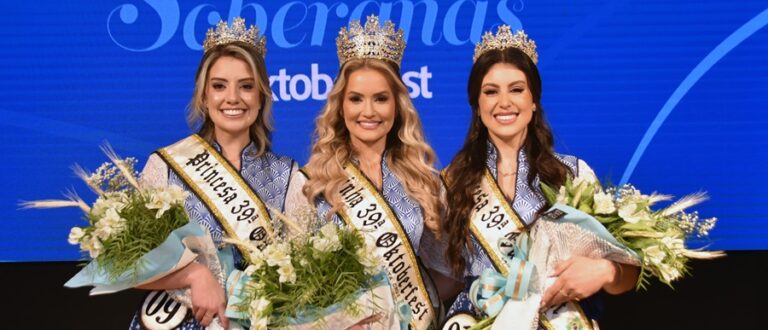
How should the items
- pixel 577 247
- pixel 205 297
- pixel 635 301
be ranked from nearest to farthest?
pixel 577 247 → pixel 205 297 → pixel 635 301

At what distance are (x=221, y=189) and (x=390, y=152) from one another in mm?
544

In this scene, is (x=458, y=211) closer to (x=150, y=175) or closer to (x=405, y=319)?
(x=405, y=319)

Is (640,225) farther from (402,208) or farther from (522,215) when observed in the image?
(402,208)

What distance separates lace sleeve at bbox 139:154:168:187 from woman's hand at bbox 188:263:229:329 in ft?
1.25

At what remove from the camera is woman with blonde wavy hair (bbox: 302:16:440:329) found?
347cm

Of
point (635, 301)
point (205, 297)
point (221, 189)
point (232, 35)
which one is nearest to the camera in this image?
point (205, 297)

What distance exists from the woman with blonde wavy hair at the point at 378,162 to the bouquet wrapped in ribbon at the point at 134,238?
44cm

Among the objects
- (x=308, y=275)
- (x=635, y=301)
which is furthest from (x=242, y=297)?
(x=635, y=301)

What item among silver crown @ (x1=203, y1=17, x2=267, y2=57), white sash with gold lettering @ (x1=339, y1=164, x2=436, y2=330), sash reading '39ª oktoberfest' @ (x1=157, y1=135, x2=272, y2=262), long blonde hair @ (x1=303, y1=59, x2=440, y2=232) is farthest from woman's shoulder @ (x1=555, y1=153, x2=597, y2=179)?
silver crown @ (x1=203, y1=17, x2=267, y2=57)

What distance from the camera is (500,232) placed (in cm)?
330

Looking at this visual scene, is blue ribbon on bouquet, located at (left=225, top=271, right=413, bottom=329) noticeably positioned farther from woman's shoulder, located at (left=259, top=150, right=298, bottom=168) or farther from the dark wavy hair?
woman's shoulder, located at (left=259, top=150, right=298, bottom=168)

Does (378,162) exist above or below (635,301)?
above

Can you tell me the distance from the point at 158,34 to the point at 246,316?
149 cm

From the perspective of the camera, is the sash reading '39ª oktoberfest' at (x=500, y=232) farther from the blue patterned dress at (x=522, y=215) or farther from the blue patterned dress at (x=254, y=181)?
the blue patterned dress at (x=254, y=181)
